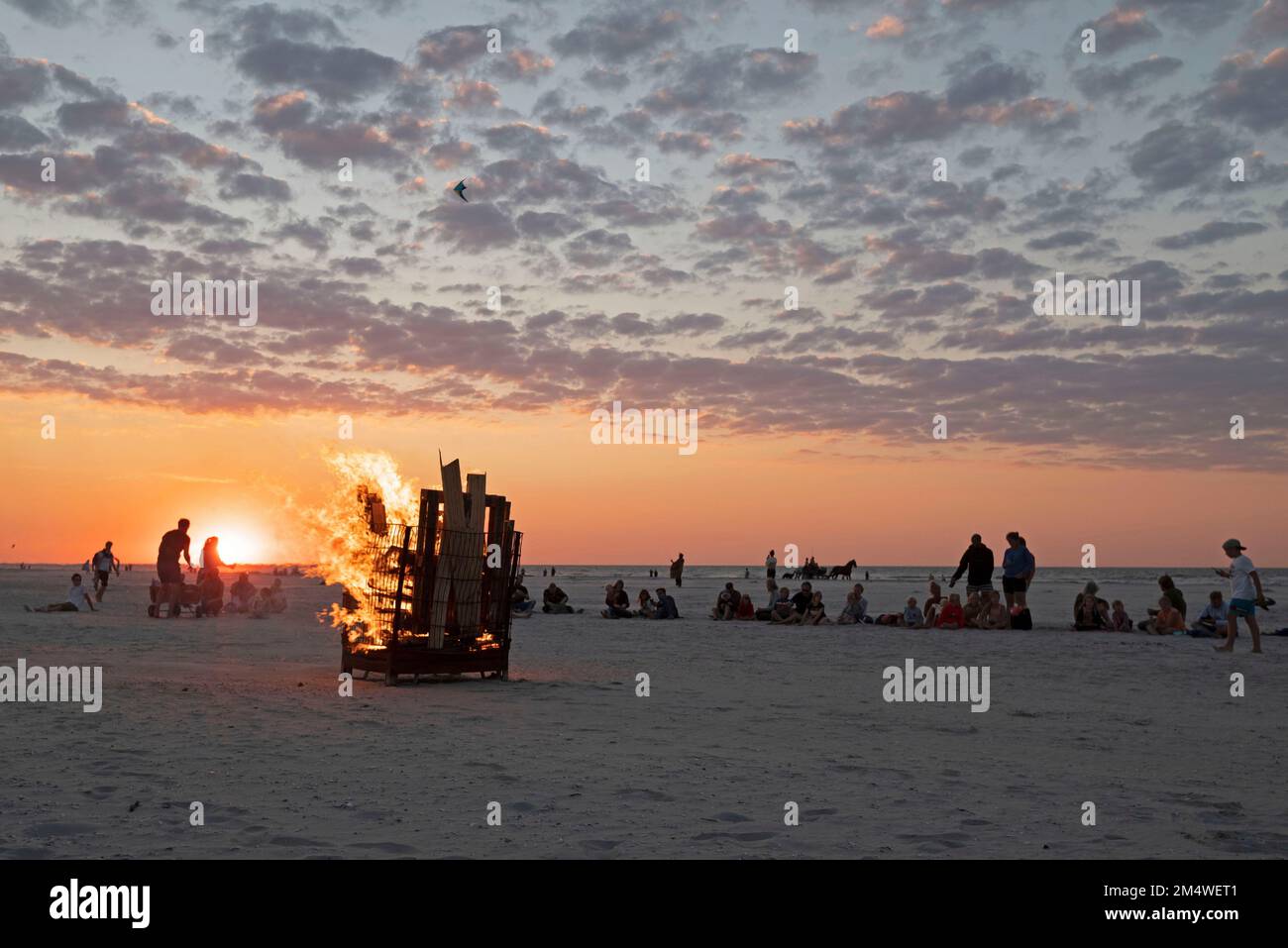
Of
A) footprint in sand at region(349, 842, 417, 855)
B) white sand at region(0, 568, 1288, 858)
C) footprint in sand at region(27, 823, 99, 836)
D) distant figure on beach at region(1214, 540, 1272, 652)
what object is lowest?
white sand at region(0, 568, 1288, 858)

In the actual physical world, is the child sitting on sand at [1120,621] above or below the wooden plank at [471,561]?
below

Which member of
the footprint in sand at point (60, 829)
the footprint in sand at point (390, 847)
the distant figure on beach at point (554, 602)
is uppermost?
the footprint in sand at point (60, 829)

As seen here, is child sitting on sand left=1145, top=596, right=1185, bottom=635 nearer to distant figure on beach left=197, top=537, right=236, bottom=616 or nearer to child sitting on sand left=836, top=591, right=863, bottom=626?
child sitting on sand left=836, top=591, right=863, bottom=626

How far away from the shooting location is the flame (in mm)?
15039

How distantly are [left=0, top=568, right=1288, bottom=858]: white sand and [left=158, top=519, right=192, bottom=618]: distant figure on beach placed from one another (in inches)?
397

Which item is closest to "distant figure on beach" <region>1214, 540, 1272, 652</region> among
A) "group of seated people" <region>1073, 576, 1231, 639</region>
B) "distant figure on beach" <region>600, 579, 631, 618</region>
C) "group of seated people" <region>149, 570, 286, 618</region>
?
"group of seated people" <region>1073, 576, 1231, 639</region>

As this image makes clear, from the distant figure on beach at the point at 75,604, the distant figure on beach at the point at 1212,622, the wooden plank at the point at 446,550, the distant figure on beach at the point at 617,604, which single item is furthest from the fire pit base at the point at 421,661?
the distant figure on beach at the point at 75,604

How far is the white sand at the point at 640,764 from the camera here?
6.86 meters

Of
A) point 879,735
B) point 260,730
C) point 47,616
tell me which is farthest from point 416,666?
point 47,616

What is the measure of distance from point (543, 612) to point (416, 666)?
21865mm

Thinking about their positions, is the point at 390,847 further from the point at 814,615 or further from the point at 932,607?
the point at 814,615

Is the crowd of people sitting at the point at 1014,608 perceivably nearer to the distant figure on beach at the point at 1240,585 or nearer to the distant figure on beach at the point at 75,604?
the distant figure on beach at the point at 1240,585

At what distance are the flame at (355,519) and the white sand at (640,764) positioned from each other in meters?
1.10

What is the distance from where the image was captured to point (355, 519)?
15070 mm
